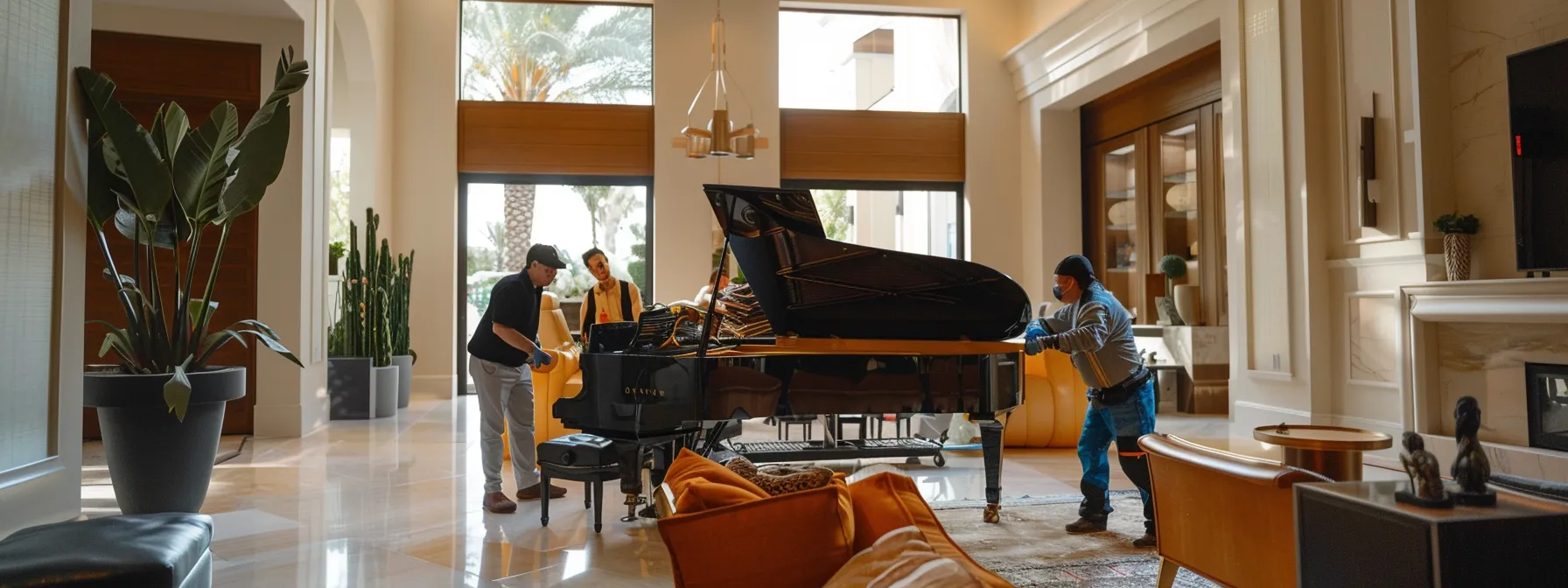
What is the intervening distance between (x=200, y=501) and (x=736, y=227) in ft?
9.01

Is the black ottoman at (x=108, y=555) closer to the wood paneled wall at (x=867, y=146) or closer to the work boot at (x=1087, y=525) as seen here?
the work boot at (x=1087, y=525)

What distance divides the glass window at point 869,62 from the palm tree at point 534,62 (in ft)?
5.53

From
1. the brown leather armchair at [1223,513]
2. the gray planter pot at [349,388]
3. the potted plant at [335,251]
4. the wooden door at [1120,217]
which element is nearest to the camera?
the brown leather armchair at [1223,513]

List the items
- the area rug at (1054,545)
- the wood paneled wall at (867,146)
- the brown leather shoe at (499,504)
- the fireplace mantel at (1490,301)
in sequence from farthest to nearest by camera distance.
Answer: the wood paneled wall at (867,146), the brown leather shoe at (499,504), the fireplace mantel at (1490,301), the area rug at (1054,545)

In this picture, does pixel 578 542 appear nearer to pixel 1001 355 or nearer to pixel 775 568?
pixel 1001 355

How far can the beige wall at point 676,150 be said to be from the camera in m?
10.0

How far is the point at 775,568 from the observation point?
1.97 metres

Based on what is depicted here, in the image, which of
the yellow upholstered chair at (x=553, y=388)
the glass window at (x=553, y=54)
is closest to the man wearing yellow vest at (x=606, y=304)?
the yellow upholstered chair at (x=553, y=388)

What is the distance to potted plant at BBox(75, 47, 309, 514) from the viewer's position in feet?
13.0

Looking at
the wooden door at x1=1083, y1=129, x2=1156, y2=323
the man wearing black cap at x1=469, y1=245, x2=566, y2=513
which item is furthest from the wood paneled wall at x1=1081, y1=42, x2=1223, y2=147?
the man wearing black cap at x1=469, y1=245, x2=566, y2=513

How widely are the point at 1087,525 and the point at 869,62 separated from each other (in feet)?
25.1

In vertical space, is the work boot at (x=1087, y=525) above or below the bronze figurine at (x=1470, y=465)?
below

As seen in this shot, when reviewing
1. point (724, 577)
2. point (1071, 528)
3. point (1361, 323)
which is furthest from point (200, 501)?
point (1361, 323)

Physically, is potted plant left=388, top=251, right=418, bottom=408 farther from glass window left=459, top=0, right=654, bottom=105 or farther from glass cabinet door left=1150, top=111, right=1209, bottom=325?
glass cabinet door left=1150, top=111, right=1209, bottom=325
